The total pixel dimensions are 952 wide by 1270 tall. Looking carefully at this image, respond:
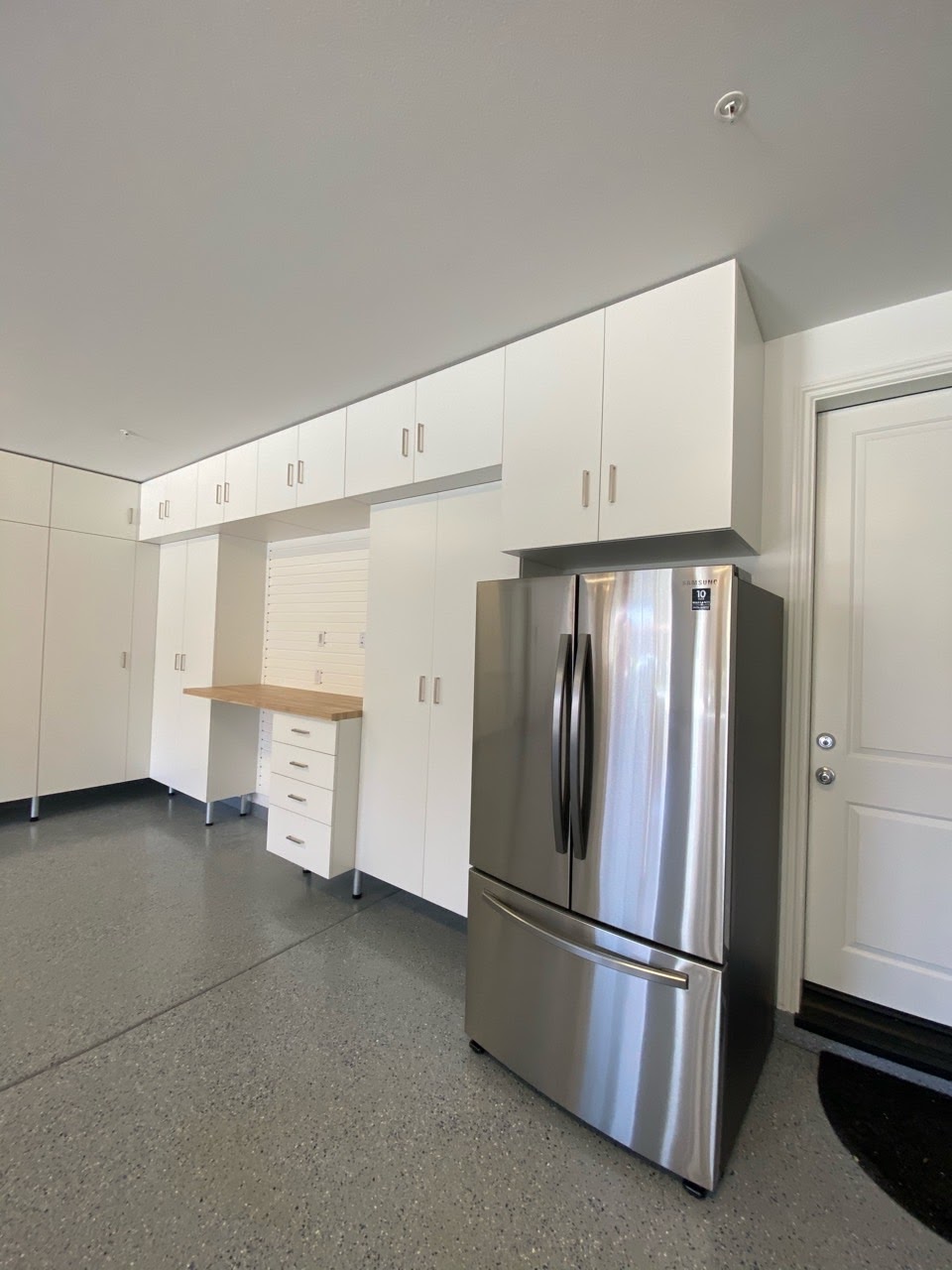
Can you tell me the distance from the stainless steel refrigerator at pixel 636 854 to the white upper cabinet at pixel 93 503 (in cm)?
399

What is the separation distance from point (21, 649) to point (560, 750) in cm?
423

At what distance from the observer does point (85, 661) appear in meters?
4.04

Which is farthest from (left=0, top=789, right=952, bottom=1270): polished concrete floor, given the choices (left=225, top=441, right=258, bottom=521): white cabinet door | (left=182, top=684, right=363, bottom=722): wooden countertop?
(left=225, top=441, right=258, bottom=521): white cabinet door

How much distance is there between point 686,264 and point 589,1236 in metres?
2.74

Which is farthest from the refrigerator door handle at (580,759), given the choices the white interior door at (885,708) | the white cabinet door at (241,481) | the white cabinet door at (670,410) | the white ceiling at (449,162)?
the white cabinet door at (241,481)

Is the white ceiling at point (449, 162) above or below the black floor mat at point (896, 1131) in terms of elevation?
above

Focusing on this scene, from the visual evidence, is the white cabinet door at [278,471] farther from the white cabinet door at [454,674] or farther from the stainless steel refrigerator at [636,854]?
the stainless steel refrigerator at [636,854]

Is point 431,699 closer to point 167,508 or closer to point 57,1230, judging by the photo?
point 57,1230

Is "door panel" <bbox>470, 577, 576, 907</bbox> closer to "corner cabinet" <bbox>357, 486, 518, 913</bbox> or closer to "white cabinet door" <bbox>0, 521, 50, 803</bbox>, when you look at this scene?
"corner cabinet" <bbox>357, 486, 518, 913</bbox>

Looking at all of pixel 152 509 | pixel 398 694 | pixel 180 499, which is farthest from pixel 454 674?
pixel 152 509

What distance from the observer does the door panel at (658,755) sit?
131 centimetres

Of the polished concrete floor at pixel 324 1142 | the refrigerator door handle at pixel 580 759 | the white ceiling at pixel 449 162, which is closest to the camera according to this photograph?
the white ceiling at pixel 449 162

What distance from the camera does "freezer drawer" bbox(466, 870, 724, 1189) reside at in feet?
4.28

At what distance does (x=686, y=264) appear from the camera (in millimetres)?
1642
